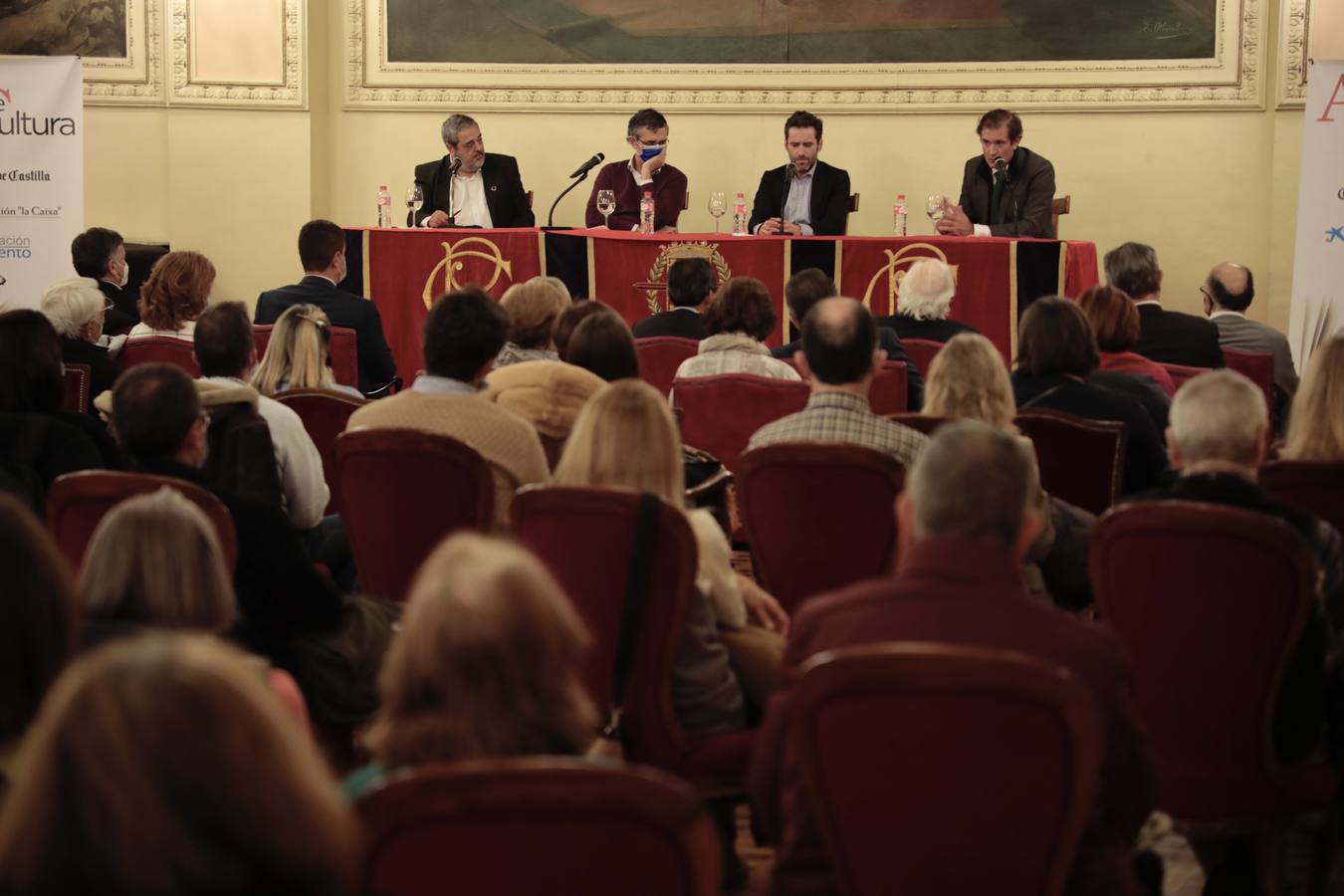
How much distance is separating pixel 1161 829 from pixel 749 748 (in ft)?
2.40

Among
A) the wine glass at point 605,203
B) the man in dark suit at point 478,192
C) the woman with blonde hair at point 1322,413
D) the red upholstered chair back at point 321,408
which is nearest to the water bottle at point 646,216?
the wine glass at point 605,203

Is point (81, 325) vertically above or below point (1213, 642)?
above

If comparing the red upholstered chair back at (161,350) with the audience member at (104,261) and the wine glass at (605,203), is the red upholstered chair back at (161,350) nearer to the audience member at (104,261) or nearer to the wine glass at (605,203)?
the audience member at (104,261)

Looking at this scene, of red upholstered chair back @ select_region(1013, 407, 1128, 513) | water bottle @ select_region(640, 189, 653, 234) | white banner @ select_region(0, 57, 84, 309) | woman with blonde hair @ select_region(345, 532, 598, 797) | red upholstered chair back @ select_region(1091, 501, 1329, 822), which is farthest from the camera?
white banner @ select_region(0, 57, 84, 309)

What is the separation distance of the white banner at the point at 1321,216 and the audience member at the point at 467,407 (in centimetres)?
516

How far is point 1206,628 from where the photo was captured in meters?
2.82

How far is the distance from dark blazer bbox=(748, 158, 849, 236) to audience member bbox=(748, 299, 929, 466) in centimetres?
480

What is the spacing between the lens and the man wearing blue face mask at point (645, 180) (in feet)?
28.0

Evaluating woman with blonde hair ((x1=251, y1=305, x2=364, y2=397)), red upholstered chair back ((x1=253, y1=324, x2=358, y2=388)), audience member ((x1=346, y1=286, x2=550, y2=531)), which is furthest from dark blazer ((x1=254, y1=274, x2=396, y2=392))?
audience member ((x1=346, y1=286, x2=550, y2=531))

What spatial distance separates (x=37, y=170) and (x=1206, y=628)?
6896 millimetres

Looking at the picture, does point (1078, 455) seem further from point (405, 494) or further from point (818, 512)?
point (405, 494)

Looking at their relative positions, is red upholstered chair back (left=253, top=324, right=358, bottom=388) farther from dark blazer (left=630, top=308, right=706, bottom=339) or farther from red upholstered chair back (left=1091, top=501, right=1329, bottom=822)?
red upholstered chair back (left=1091, top=501, right=1329, bottom=822)

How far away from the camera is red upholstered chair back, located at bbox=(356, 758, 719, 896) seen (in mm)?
1501

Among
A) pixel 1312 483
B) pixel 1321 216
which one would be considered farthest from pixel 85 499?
pixel 1321 216
